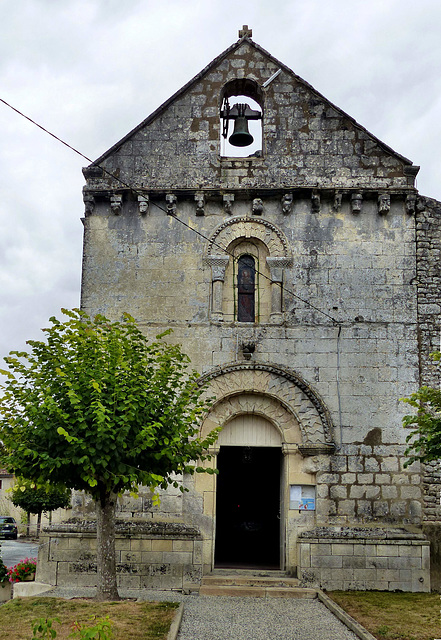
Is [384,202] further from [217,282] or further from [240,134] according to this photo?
[217,282]

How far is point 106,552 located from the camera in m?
9.88

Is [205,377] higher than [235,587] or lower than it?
higher

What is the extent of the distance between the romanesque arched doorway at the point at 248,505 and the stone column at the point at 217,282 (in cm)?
376

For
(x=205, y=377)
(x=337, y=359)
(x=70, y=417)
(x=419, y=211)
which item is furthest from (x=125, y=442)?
(x=419, y=211)

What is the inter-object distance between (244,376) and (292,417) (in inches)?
49.1

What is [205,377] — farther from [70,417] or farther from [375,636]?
[375,636]

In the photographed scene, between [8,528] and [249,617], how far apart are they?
28807mm

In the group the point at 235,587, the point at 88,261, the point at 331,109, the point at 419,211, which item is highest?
the point at 331,109

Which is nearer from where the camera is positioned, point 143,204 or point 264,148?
point 143,204

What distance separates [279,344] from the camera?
1277 cm

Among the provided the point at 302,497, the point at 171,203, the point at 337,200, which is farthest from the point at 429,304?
the point at 171,203

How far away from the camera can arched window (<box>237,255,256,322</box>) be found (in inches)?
520

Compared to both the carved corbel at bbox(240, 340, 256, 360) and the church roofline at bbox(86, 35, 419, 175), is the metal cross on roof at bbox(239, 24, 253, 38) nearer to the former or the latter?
the church roofline at bbox(86, 35, 419, 175)

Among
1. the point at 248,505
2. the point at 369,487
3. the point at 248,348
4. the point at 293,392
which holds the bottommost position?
the point at 248,505
